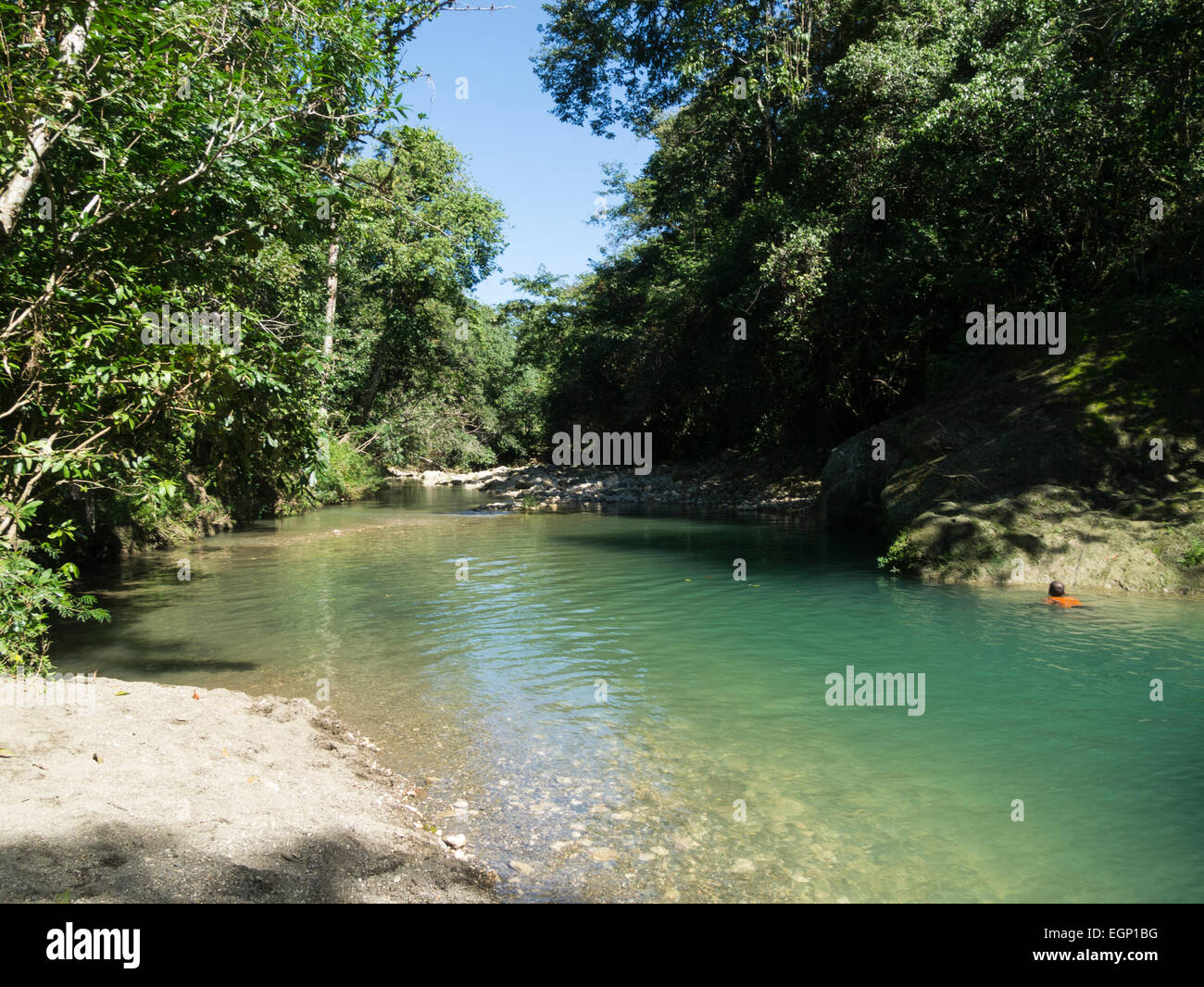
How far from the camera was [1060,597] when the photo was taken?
428 inches

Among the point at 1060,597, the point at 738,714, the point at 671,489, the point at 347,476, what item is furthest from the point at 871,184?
the point at 347,476

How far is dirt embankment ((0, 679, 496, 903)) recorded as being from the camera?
3.62 metres

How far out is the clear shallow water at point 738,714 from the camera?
4539 millimetres

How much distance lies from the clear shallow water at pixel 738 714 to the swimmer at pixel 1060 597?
1.00ft

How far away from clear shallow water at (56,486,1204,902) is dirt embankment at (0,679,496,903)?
0.55 m

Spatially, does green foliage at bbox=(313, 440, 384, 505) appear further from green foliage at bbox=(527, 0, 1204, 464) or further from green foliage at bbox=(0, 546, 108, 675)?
green foliage at bbox=(0, 546, 108, 675)

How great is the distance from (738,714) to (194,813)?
4432 mm

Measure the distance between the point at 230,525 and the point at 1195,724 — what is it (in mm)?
20628

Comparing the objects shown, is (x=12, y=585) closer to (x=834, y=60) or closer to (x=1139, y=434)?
(x=1139, y=434)

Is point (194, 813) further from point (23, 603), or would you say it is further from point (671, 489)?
point (671, 489)

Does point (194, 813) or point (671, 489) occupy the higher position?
point (671, 489)

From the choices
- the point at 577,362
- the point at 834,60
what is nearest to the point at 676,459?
the point at 577,362

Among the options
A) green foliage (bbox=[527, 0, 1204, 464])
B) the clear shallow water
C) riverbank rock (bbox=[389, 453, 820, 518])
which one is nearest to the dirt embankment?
the clear shallow water

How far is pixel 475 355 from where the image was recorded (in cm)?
4078
